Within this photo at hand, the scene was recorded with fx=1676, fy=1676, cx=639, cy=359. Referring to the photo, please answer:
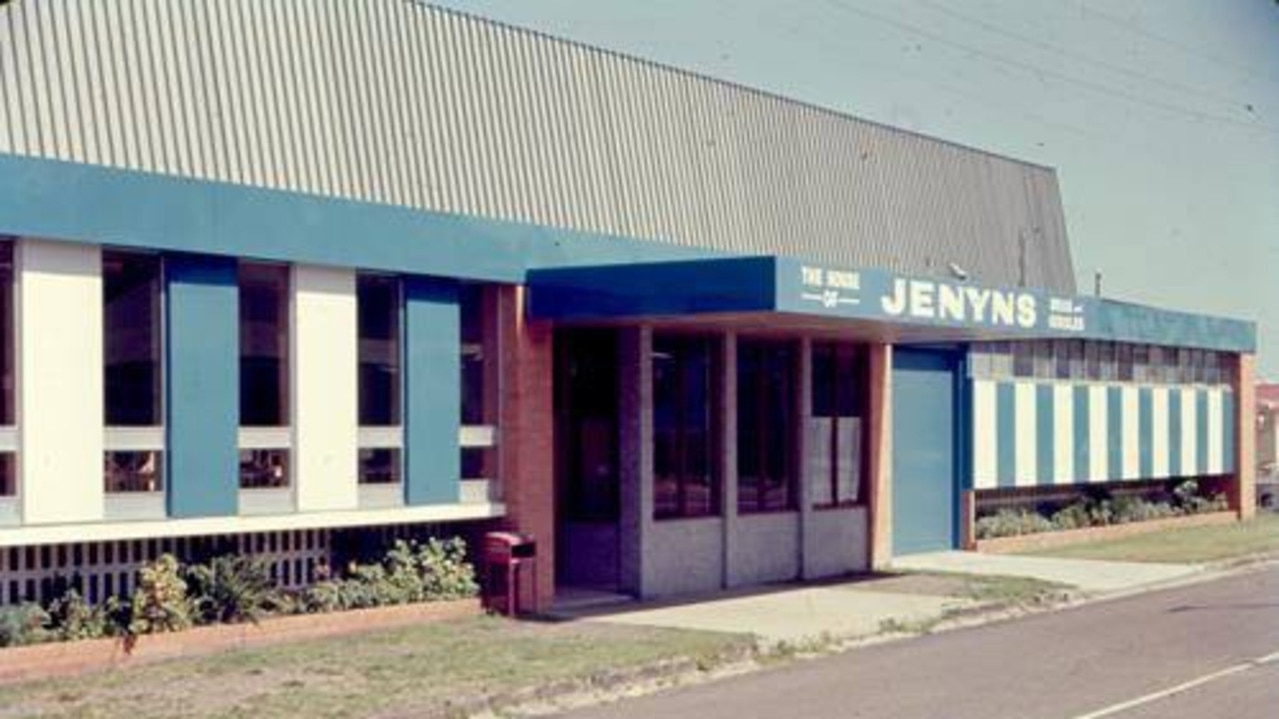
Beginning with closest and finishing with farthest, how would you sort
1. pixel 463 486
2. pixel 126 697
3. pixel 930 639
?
1. pixel 126 697
2. pixel 930 639
3. pixel 463 486

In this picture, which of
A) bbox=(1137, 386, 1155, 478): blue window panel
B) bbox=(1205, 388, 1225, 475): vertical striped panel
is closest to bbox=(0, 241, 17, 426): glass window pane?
bbox=(1137, 386, 1155, 478): blue window panel

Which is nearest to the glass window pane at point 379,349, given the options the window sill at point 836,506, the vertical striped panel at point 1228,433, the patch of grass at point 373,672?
the patch of grass at point 373,672

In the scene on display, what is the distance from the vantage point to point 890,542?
26.8 metres

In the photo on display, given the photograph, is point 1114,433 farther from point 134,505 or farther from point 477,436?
point 134,505

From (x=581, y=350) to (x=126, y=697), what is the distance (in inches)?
377

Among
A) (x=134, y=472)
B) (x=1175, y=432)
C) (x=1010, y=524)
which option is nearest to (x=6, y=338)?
(x=134, y=472)

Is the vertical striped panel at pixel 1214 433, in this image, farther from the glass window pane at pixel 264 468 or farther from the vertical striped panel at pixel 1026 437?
the glass window pane at pixel 264 468

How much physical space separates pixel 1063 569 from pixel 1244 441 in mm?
16063

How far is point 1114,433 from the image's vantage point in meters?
34.9

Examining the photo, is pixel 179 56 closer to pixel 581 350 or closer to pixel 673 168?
pixel 581 350

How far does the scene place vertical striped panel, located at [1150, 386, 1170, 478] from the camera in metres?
36.5

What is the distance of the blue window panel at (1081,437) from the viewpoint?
110ft

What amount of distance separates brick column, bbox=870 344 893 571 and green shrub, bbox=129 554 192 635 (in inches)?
509

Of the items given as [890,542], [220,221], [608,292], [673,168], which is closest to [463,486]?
[608,292]
